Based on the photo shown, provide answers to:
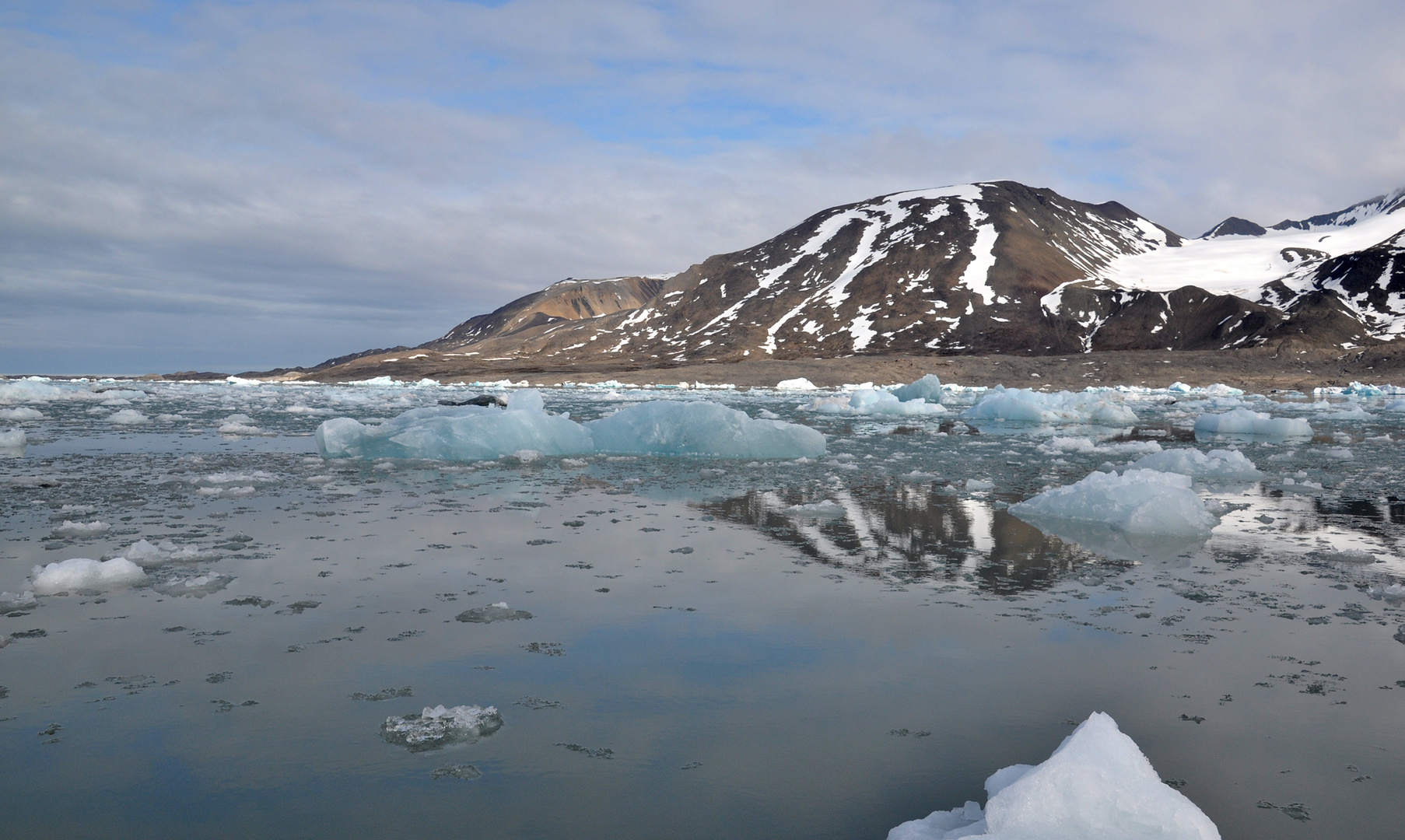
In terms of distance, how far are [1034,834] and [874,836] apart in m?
0.52

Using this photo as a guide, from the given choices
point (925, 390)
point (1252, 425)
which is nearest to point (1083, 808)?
point (1252, 425)

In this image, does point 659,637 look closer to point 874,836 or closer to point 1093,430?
point 874,836

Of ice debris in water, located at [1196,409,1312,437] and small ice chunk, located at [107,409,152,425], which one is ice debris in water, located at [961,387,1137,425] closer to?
ice debris in water, located at [1196,409,1312,437]

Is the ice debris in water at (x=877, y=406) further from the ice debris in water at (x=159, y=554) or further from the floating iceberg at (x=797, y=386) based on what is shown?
the floating iceberg at (x=797, y=386)

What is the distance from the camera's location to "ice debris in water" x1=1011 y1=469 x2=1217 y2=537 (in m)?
8.12

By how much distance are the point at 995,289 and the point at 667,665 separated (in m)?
111

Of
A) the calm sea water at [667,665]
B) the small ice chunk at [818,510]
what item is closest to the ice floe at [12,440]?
the calm sea water at [667,665]

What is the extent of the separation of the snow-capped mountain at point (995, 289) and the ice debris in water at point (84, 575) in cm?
8116

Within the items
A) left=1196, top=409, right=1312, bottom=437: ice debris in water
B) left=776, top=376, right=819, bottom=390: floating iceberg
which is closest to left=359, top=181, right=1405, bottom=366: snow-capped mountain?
left=776, top=376, right=819, bottom=390: floating iceberg

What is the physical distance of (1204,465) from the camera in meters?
12.2

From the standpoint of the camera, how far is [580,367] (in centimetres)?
8225

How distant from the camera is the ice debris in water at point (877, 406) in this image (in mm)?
27406

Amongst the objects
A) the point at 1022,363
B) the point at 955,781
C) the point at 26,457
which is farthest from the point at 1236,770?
the point at 1022,363

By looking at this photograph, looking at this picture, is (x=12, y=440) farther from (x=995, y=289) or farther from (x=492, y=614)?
(x=995, y=289)
